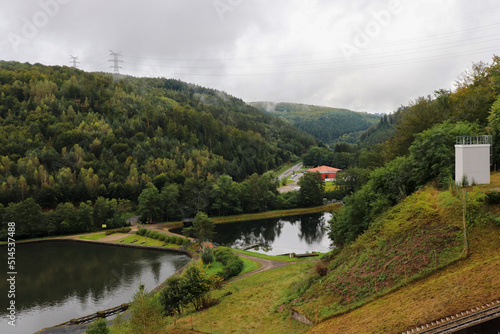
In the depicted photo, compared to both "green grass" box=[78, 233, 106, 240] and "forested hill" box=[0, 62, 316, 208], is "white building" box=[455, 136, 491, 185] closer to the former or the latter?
"green grass" box=[78, 233, 106, 240]

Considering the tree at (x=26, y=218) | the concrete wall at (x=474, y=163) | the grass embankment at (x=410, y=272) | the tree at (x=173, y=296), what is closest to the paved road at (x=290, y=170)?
the tree at (x=26, y=218)

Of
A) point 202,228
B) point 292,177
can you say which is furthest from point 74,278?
point 292,177

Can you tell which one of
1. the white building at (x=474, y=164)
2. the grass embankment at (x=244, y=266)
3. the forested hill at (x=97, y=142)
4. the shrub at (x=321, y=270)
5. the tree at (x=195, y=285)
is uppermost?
the forested hill at (x=97, y=142)

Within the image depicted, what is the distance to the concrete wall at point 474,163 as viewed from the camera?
57.4ft

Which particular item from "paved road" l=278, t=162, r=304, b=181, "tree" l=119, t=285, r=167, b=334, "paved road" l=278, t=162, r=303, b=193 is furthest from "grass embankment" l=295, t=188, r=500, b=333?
"paved road" l=278, t=162, r=304, b=181

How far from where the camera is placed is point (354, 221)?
2131 centimetres

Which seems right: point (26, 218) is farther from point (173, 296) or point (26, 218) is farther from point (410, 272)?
point (410, 272)

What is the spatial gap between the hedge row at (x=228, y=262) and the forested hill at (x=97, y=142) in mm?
31374

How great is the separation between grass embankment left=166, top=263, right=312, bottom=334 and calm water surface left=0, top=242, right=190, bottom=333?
9.54 m

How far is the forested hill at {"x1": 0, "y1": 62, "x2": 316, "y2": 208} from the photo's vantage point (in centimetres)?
5988

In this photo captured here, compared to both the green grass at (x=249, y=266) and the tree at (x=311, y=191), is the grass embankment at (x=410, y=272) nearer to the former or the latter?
the green grass at (x=249, y=266)

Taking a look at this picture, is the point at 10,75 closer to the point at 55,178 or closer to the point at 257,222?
the point at 55,178

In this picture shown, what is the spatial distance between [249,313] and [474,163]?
42.5ft

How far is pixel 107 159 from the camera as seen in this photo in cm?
6944
